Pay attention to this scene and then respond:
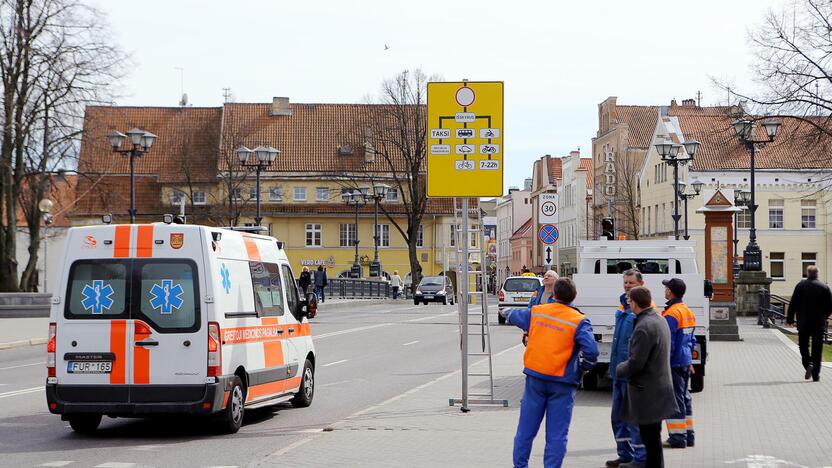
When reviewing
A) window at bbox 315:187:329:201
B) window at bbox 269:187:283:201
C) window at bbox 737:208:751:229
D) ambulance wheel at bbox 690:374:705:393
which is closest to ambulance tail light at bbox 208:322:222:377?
ambulance wheel at bbox 690:374:705:393

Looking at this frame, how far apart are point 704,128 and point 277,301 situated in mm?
74995

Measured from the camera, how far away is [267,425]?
1397 centimetres

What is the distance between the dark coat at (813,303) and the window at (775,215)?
5959 centimetres

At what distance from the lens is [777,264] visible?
76.6 meters

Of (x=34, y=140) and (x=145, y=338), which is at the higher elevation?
(x=34, y=140)

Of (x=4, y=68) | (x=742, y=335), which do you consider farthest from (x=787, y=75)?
(x=4, y=68)

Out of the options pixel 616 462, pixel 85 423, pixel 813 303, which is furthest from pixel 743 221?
pixel 616 462

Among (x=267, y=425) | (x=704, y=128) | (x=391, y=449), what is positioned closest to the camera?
(x=391, y=449)

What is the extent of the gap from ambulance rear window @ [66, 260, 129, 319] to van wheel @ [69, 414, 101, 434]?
117 cm

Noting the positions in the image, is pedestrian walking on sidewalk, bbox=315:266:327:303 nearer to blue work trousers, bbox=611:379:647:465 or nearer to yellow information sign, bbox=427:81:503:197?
yellow information sign, bbox=427:81:503:197

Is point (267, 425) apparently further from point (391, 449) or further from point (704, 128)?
point (704, 128)

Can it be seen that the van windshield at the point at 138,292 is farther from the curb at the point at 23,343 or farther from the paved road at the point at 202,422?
Answer: the curb at the point at 23,343

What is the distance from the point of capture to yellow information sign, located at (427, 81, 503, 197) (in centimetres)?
1491

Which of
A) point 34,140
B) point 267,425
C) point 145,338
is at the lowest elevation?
point 267,425
